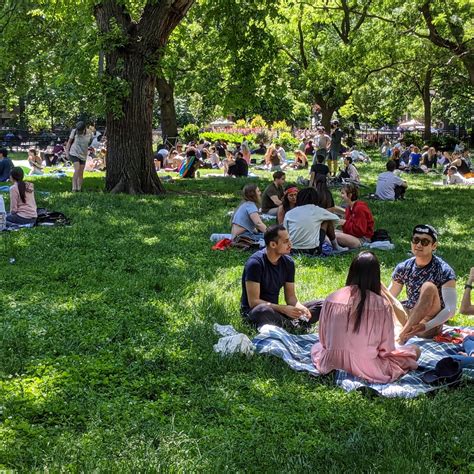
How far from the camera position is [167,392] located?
464 centimetres

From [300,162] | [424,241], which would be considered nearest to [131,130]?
[424,241]

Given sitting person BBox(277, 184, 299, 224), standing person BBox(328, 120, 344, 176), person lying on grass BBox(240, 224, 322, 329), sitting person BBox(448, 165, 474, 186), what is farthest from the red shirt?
standing person BBox(328, 120, 344, 176)

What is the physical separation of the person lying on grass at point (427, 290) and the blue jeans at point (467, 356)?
0.31 metres

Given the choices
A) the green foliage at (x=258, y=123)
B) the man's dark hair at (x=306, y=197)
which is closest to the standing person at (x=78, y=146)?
the man's dark hair at (x=306, y=197)

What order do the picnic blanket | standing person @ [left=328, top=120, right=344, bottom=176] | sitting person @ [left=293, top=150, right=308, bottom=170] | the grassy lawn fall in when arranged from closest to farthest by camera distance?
the grassy lawn, the picnic blanket, standing person @ [left=328, top=120, right=344, bottom=176], sitting person @ [left=293, top=150, right=308, bottom=170]

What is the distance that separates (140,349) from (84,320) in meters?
0.92

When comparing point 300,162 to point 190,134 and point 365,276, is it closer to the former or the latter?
point 190,134

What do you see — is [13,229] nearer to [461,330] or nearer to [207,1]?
[461,330]

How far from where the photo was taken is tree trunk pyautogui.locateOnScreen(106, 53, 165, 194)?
1371 cm

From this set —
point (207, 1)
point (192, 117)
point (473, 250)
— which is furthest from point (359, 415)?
point (192, 117)

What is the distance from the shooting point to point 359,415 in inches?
171

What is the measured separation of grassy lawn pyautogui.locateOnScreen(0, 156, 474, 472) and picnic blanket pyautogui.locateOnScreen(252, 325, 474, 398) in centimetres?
12

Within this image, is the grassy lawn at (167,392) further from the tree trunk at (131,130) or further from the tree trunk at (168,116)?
the tree trunk at (168,116)

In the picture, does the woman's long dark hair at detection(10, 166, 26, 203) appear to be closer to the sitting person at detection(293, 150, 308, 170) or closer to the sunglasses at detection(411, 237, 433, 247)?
the sunglasses at detection(411, 237, 433, 247)
